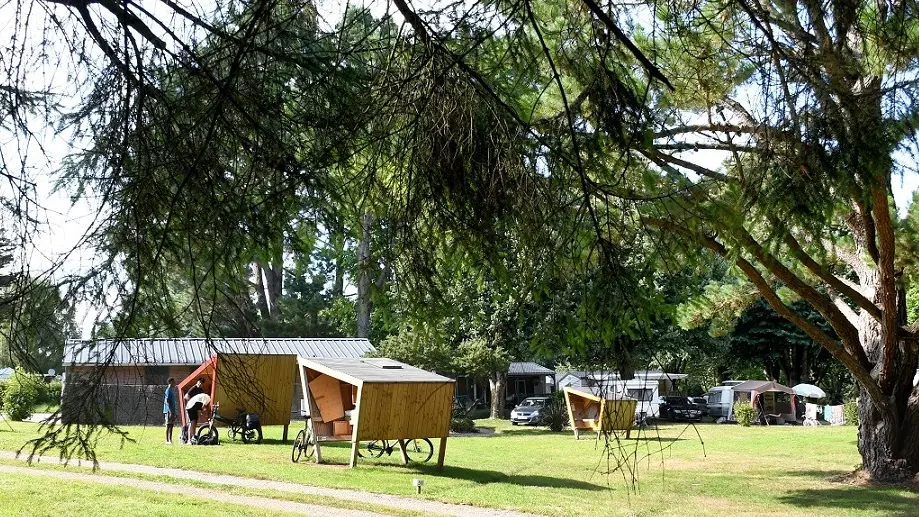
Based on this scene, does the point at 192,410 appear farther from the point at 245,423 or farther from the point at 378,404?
the point at 378,404

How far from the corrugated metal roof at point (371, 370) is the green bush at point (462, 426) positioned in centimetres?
1139

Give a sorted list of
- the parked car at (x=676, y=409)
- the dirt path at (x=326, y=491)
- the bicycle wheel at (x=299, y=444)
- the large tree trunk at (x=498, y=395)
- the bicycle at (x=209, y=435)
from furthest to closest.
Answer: the large tree trunk at (x=498, y=395) < the parked car at (x=676, y=409) < the bicycle at (x=209, y=435) < the bicycle wheel at (x=299, y=444) < the dirt path at (x=326, y=491)

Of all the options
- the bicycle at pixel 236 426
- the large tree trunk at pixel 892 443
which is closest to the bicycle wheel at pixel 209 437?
the bicycle at pixel 236 426

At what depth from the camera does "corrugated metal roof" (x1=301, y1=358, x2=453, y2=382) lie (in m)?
14.9

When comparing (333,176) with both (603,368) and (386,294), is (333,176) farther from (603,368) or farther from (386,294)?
(603,368)

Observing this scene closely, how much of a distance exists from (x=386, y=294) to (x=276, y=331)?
127ft

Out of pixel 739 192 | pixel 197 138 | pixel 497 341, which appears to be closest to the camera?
pixel 197 138

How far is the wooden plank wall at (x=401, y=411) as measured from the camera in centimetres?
1443

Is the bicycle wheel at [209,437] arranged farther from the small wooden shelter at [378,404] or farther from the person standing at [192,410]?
the small wooden shelter at [378,404]

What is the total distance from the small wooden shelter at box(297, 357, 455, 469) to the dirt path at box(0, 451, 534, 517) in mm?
1962

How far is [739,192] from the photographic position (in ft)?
19.0

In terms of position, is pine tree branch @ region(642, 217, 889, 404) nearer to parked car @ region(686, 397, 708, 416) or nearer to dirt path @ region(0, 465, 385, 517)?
dirt path @ region(0, 465, 385, 517)

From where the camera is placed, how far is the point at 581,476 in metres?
15.2

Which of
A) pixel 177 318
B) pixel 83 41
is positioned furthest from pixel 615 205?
pixel 83 41
